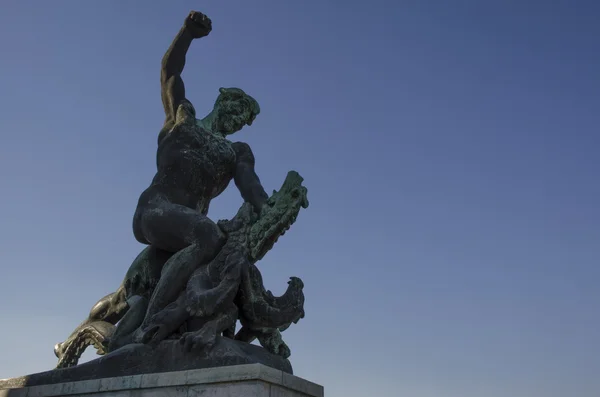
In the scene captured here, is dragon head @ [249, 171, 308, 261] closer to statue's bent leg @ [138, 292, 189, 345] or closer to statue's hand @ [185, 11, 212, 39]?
statue's bent leg @ [138, 292, 189, 345]

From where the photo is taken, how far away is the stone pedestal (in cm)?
496

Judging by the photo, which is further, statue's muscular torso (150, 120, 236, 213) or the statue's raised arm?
the statue's raised arm

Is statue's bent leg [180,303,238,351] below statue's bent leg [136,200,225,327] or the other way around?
below

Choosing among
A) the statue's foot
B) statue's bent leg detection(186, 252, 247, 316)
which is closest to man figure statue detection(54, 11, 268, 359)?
statue's bent leg detection(186, 252, 247, 316)

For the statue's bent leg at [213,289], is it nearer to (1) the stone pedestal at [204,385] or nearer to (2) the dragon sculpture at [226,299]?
(2) the dragon sculpture at [226,299]

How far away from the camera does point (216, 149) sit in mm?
7145

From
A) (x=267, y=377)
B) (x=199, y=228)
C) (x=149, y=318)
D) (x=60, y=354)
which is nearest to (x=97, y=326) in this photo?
(x=60, y=354)

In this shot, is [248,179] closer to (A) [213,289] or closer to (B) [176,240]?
(B) [176,240]

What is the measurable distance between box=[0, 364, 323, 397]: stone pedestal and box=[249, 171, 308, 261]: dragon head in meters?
1.50

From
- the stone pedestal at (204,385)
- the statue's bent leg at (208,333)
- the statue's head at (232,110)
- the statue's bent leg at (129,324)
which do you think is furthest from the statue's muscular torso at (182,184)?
the stone pedestal at (204,385)

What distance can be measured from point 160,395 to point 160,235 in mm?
1849

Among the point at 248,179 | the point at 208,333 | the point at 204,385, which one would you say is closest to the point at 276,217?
the point at 248,179

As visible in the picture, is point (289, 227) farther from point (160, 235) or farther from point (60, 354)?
point (60, 354)

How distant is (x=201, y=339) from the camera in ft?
17.9
